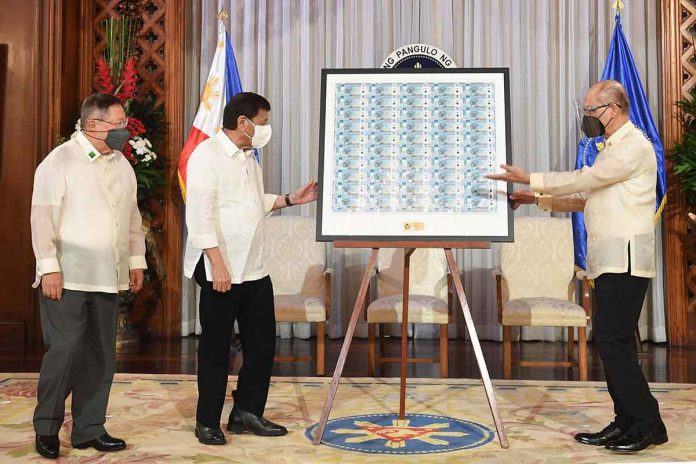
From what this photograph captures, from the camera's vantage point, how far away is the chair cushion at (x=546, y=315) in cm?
509

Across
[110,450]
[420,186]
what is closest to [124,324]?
[110,450]

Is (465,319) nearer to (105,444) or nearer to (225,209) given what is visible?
(225,209)

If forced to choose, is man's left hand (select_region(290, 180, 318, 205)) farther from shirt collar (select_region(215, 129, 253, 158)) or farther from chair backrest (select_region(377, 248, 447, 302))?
chair backrest (select_region(377, 248, 447, 302))

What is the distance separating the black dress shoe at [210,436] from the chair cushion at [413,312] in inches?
73.2

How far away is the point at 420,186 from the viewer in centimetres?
366

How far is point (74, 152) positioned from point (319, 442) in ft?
5.01

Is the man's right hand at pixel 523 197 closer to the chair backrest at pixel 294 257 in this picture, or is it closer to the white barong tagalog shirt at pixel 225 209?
the white barong tagalog shirt at pixel 225 209

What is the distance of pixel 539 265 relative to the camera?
570 centimetres

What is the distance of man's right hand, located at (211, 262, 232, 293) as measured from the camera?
3324mm

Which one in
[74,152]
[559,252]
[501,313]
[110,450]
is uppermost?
[74,152]

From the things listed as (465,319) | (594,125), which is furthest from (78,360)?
(594,125)

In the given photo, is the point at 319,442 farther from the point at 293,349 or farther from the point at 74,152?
the point at 293,349

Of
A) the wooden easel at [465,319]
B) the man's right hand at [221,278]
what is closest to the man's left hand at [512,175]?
the wooden easel at [465,319]

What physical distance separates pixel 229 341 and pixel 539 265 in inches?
111
